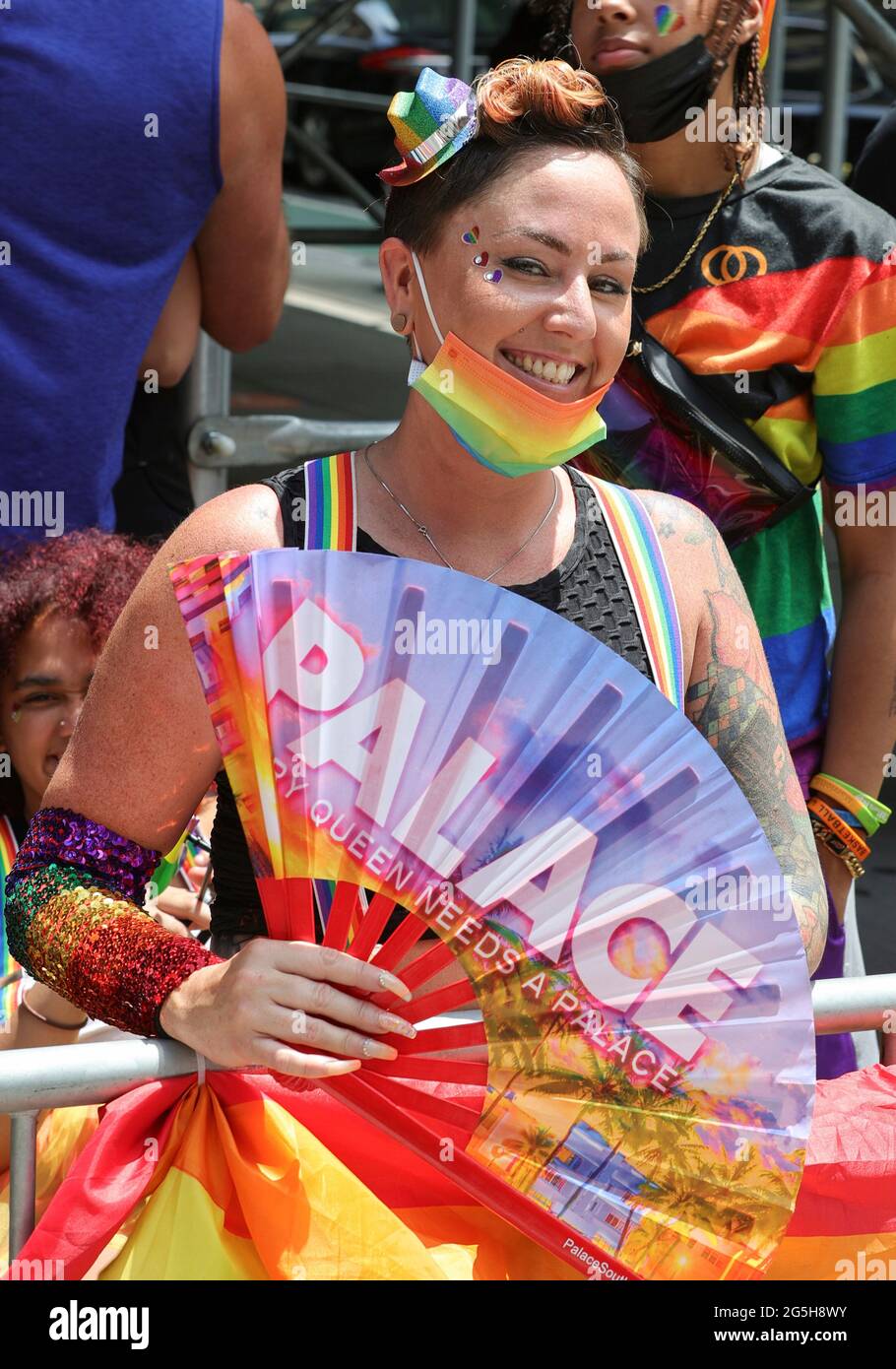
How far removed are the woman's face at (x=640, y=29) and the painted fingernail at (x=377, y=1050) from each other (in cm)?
138

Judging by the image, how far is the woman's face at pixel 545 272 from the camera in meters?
1.78

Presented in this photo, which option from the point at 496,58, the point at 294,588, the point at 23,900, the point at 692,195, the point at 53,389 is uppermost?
the point at 496,58

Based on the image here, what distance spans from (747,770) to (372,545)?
17.8 inches

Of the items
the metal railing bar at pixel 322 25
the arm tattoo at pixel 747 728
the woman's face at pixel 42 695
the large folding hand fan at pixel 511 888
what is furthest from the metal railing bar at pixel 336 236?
the large folding hand fan at pixel 511 888

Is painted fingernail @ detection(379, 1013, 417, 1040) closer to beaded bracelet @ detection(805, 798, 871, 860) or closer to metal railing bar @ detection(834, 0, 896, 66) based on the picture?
beaded bracelet @ detection(805, 798, 871, 860)

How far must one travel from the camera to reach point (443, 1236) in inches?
62.5

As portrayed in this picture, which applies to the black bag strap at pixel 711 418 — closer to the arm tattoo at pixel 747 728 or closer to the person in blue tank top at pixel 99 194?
the arm tattoo at pixel 747 728

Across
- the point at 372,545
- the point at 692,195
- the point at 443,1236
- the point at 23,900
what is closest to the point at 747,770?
the point at 372,545

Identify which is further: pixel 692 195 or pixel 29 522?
pixel 29 522

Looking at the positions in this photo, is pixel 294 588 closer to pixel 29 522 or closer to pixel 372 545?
pixel 372 545

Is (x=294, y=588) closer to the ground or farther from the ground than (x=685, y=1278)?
farther from the ground

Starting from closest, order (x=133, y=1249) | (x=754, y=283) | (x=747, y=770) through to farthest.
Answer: (x=133, y=1249), (x=747, y=770), (x=754, y=283)

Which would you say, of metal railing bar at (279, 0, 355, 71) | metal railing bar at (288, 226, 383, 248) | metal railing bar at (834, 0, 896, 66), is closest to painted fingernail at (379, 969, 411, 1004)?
metal railing bar at (834, 0, 896, 66)

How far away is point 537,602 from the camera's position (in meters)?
1.80
